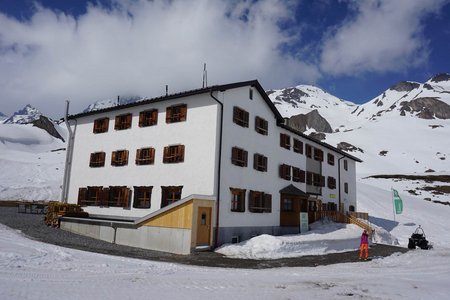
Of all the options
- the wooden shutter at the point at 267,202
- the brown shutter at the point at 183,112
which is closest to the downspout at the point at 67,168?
the brown shutter at the point at 183,112

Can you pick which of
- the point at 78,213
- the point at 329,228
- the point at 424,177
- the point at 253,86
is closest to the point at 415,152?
the point at 424,177

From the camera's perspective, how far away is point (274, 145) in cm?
2967

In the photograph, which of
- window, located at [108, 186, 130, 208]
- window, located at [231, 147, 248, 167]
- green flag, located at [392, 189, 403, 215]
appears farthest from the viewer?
green flag, located at [392, 189, 403, 215]

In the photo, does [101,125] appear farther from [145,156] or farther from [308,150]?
[308,150]

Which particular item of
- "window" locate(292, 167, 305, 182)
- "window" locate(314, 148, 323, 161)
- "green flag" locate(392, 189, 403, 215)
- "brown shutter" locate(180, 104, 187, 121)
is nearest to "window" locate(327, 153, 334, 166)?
"window" locate(314, 148, 323, 161)

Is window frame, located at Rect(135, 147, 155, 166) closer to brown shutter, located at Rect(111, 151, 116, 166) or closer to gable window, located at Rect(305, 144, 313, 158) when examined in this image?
brown shutter, located at Rect(111, 151, 116, 166)

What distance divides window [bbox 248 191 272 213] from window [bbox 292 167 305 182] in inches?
205

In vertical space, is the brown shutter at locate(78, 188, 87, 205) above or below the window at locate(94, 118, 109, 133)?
below

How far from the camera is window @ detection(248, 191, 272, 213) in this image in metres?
25.6

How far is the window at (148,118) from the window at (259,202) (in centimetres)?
847

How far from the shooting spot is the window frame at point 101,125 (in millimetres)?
29266

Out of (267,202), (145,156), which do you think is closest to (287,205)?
(267,202)

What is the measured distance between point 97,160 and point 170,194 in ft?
28.0

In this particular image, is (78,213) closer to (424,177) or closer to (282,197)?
(282,197)
